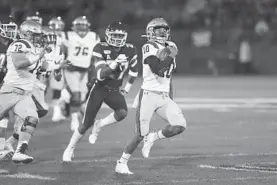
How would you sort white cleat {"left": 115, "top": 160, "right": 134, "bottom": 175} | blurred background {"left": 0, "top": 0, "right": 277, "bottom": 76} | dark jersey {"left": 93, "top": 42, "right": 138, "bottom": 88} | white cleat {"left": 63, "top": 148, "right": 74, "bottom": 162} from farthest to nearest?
blurred background {"left": 0, "top": 0, "right": 277, "bottom": 76}
white cleat {"left": 63, "top": 148, "right": 74, "bottom": 162}
dark jersey {"left": 93, "top": 42, "right": 138, "bottom": 88}
white cleat {"left": 115, "top": 160, "right": 134, "bottom": 175}

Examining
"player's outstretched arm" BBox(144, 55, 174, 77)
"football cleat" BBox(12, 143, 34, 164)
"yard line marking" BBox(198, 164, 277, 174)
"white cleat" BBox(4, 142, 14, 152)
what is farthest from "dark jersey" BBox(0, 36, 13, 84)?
"yard line marking" BBox(198, 164, 277, 174)

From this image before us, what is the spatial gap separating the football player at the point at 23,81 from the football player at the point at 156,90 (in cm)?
115

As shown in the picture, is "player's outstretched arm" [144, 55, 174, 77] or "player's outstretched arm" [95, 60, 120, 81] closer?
"player's outstretched arm" [144, 55, 174, 77]

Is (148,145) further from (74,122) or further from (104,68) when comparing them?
(74,122)

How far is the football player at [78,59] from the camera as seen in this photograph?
12.3 meters

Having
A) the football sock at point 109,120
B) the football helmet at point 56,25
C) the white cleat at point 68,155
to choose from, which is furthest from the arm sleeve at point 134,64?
the football helmet at point 56,25

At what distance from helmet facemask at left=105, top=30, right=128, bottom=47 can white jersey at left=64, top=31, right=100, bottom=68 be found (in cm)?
399

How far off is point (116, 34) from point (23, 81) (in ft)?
3.99

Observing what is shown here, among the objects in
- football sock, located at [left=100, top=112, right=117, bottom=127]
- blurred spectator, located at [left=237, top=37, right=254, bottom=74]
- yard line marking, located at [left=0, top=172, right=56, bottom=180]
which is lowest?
blurred spectator, located at [left=237, top=37, right=254, bottom=74]

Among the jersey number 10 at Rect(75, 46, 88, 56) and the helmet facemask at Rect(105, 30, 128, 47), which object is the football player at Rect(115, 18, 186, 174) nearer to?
the helmet facemask at Rect(105, 30, 128, 47)

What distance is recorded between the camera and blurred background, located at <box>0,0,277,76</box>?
71.1 ft

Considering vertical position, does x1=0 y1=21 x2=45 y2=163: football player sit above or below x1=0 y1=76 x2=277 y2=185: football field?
above

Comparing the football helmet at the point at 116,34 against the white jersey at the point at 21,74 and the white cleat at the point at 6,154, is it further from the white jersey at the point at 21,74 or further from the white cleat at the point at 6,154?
the white cleat at the point at 6,154

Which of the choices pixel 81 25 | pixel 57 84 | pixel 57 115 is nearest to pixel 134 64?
pixel 81 25
